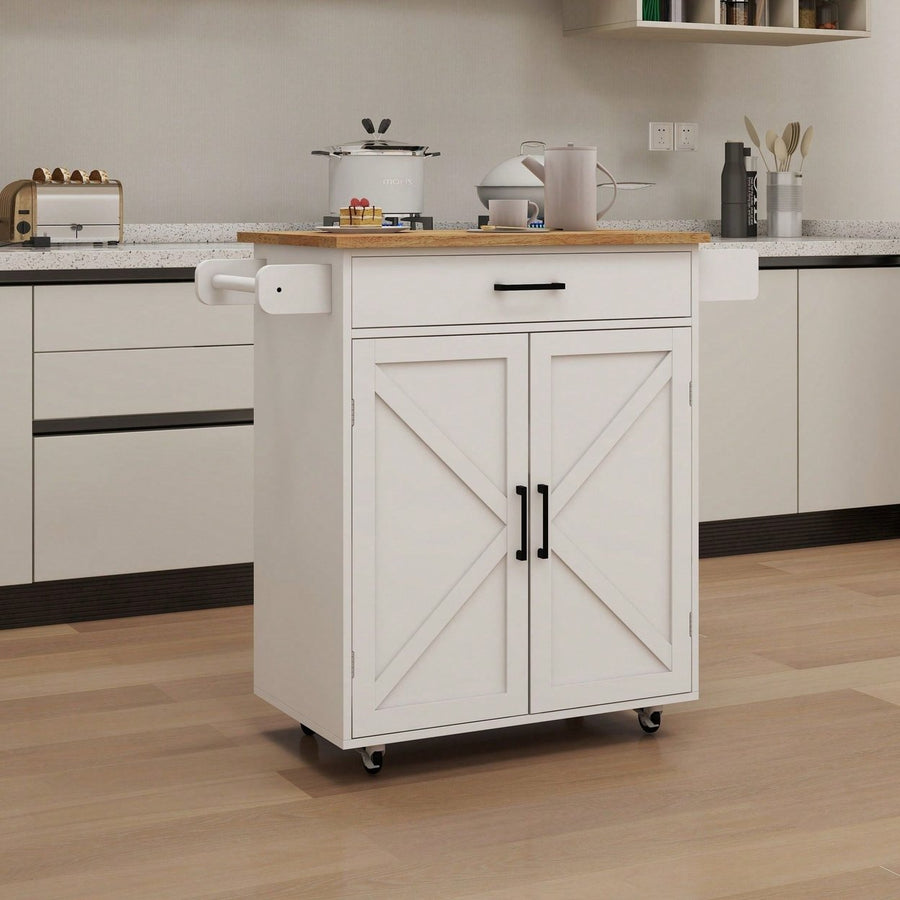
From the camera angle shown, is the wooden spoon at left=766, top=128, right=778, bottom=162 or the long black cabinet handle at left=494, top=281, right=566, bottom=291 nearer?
the long black cabinet handle at left=494, top=281, right=566, bottom=291

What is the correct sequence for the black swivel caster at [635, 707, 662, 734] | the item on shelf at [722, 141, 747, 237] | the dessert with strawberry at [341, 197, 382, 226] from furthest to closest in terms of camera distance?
the item on shelf at [722, 141, 747, 237] → the black swivel caster at [635, 707, 662, 734] → the dessert with strawberry at [341, 197, 382, 226]

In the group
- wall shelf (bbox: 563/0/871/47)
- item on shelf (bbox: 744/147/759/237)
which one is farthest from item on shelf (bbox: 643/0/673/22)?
item on shelf (bbox: 744/147/759/237)

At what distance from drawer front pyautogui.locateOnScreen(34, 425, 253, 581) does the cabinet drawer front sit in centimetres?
6

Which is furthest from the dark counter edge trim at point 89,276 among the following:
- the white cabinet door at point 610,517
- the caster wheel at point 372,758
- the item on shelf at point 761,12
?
the item on shelf at point 761,12

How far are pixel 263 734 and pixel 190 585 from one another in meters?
1.00

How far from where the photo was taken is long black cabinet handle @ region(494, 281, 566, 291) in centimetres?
235

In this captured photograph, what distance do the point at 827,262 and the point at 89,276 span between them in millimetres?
2077

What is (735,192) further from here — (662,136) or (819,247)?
(819,247)

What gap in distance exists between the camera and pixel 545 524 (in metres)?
2.42

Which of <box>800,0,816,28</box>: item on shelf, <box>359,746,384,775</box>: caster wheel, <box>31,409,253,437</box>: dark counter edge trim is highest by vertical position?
<box>800,0,816,28</box>: item on shelf

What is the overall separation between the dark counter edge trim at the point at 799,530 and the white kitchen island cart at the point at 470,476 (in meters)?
1.59

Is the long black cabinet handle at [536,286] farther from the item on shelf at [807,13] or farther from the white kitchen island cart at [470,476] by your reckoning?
the item on shelf at [807,13]

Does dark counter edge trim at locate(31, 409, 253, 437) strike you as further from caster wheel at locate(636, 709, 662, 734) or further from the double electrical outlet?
the double electrical outlet

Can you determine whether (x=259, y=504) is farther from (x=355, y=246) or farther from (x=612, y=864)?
(x=612, y=864)
